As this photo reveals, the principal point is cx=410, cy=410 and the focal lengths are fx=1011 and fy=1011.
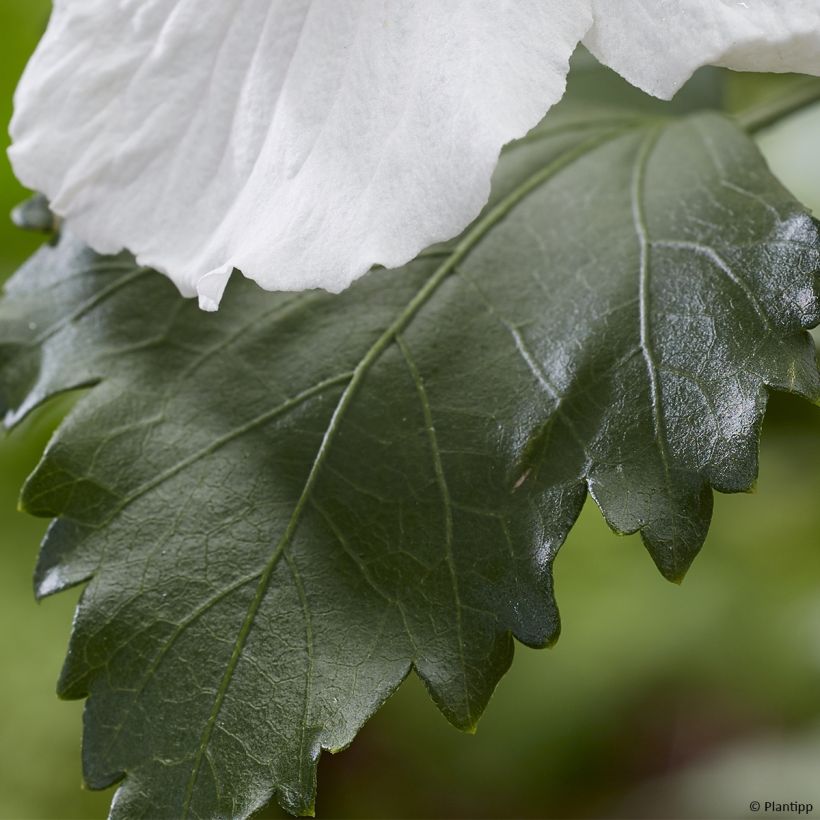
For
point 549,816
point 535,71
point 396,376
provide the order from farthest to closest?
point 549,816
point 396,376
point 535,71

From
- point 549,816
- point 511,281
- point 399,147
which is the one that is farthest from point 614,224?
point 549,816

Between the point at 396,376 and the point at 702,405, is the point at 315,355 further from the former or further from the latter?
the point at 702,405

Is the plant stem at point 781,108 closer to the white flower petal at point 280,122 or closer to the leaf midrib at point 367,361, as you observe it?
the leaf midrib at point 367,361

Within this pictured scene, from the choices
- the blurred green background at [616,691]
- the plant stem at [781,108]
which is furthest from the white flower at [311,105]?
the blurred green background at [616,691]

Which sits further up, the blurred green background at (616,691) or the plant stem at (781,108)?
the plant stem at (781,108)

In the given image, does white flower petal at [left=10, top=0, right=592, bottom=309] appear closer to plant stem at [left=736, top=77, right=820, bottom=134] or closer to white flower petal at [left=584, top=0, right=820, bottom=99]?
white flower petal at [left=584, top=0, right=820, bottom=99]

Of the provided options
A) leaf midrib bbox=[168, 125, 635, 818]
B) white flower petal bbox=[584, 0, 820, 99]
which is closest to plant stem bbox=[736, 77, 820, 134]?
leaf midrib bbox=[168, 125, 635, 818]

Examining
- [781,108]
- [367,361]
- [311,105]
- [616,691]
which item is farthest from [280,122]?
[616,691]
